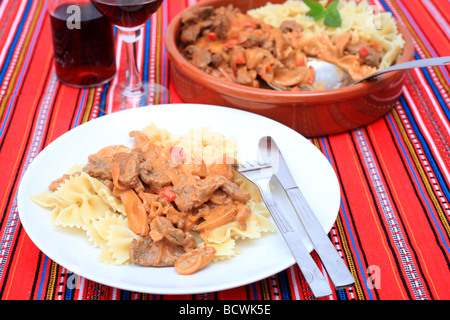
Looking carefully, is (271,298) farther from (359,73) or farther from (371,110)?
(359,73)

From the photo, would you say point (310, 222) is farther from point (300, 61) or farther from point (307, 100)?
point (300, 61)

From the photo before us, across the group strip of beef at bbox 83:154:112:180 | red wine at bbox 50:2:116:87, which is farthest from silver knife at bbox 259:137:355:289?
red wine at bbox 50:2:116:87

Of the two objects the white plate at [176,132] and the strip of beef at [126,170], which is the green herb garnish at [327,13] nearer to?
the white plate at [176,132]

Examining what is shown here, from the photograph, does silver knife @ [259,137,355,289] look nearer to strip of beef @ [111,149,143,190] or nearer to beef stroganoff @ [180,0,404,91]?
strip of beef @ [111,149,143,190]

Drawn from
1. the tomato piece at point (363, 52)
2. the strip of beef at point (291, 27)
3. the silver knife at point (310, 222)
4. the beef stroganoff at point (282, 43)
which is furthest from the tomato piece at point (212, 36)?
the silver knife at point (310, 222)

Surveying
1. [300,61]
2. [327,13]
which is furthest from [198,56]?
[327,13]
